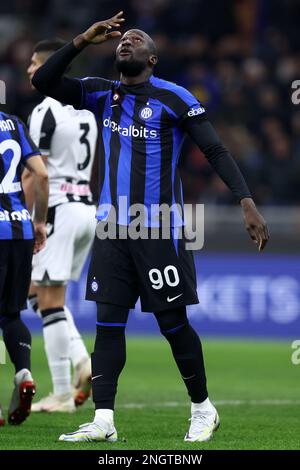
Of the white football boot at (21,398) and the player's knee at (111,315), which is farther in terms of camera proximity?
the white football boot at (21,398)

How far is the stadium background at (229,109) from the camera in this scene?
14.7m

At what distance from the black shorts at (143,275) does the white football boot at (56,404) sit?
2075mm

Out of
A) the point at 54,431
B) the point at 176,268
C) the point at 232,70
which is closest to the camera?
the point at 176,268

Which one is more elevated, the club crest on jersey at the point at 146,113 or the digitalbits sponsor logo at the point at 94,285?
the club crest on jersey at the point at 146,113

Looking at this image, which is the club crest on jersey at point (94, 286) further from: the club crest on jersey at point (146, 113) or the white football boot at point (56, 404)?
the white football boot at point (56, 404)

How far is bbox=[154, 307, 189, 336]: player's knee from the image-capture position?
6.44 m

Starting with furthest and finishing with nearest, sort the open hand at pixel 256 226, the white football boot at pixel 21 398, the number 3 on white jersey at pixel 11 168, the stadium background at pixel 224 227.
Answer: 1. the stadium background at pixel 224 227
2. the number 3 on white jersey at pixel 11 168
3. the white football boot at pixel 21 398
4. the open hand at pixel 256 226

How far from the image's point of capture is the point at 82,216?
8.70 meters

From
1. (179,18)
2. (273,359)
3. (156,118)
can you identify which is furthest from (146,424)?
(179,18)

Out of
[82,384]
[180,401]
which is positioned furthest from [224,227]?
[82,384]

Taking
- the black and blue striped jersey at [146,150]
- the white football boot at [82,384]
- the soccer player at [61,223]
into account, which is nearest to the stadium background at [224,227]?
the white football boot at [82,384]

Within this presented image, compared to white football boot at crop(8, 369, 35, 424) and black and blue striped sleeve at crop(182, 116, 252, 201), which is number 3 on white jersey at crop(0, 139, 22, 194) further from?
black and blue striped sleeve at crop(182, 116, 252, 201)

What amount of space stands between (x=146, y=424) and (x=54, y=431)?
659 mm
